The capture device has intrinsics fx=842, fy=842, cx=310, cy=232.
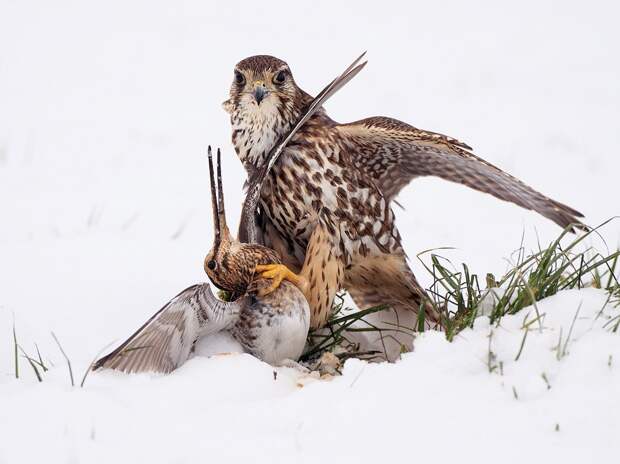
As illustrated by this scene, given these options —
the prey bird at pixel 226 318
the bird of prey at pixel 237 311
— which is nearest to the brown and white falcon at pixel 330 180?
the bird of prey at pixel 237 311

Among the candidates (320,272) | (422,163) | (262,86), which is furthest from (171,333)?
(422,163)

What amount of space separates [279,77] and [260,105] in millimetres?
160

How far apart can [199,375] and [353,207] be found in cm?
121

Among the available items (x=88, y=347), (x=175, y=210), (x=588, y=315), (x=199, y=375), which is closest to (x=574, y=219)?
(x=588, y=315)

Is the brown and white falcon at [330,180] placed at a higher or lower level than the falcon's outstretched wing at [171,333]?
higher

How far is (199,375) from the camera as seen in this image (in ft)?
9.61

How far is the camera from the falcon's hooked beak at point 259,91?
11.9ft

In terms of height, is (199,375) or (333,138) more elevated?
(333,138)

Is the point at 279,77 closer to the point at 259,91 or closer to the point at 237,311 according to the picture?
the point at 259,91

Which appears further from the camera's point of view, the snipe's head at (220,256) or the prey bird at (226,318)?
the snipe's head at (220,256)

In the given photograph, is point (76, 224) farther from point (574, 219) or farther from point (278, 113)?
point (574, 219)

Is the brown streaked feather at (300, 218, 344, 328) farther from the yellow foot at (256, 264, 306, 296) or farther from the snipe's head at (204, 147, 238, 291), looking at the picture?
the snipe's head at (204, 147, 238, 291)

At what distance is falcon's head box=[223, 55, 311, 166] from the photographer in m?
3.68

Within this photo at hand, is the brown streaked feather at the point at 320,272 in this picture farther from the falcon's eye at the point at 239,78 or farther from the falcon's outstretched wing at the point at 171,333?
the falcon's eye at the point at 239,78
